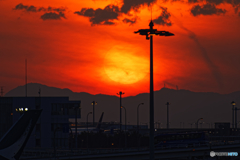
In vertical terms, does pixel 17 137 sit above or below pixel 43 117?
below

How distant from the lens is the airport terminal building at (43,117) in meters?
138

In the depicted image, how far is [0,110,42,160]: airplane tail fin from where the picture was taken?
170 feet

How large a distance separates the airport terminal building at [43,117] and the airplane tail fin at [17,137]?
8285cm

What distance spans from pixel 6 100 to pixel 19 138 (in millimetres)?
92653

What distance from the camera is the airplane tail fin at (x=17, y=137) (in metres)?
51.8

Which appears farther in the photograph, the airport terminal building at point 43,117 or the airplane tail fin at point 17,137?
the airport terminal building at point 43,117

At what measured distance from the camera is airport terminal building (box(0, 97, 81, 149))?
137625mm

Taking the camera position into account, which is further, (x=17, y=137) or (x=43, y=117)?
(x=43, y=117)

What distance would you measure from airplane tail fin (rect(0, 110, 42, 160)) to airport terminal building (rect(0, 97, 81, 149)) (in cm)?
8285

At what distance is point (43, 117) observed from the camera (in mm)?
139625

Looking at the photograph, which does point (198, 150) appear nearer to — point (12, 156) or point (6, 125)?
point (12, 156)

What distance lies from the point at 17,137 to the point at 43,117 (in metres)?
87.9

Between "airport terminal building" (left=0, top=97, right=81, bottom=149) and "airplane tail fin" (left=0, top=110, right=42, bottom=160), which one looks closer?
"airplane tail fin" (left=0, top=110, right=42, bottom=160)

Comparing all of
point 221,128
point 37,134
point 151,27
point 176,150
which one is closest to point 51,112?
point 37,134
